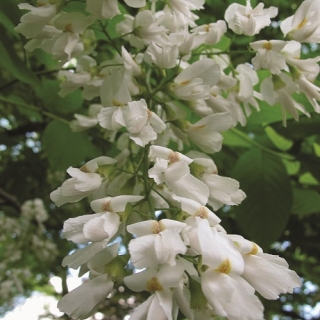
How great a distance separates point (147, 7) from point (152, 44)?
10cm

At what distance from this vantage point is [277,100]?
2.80ft

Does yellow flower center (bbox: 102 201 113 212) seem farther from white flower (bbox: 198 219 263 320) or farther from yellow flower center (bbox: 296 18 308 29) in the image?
yellow flower center (bbox: 296 18 308 29)

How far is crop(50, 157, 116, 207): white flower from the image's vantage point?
607 mm

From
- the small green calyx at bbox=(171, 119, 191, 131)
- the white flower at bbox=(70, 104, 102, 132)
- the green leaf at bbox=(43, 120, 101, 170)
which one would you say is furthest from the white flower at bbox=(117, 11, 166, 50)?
the green leaf at bbox=(43, 120, 101, 170)

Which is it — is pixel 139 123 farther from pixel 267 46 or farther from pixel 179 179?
pixel 267 46

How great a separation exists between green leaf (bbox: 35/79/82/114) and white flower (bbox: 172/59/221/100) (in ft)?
1.76

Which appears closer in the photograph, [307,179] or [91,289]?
[91,289]

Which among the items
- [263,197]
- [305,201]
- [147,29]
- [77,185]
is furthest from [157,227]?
[305,201]

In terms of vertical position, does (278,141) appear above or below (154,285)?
below

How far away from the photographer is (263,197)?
1.08 meters

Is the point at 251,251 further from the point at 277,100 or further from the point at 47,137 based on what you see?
the point at 47,137

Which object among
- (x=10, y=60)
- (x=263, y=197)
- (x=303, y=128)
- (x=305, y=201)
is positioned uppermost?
(x=10, y=60)

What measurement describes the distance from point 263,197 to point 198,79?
17.5 inches

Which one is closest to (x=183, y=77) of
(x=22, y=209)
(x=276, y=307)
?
(x=22, y=209)
